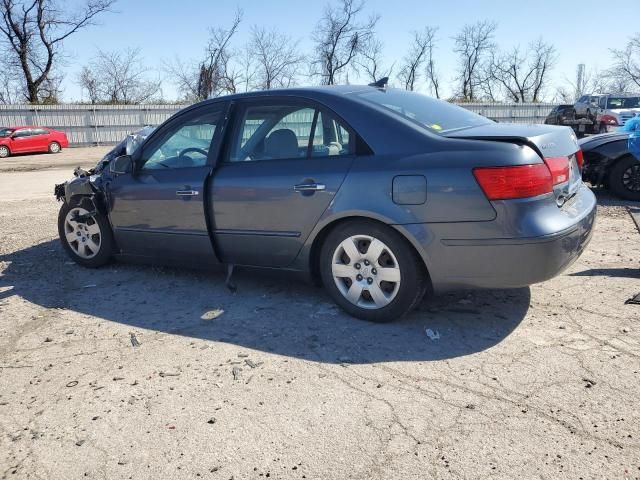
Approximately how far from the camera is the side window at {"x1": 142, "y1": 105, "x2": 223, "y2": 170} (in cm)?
445

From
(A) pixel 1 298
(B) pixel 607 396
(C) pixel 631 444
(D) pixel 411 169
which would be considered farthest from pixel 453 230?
(A) pixel 1 298

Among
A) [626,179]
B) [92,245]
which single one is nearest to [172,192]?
[92,245]

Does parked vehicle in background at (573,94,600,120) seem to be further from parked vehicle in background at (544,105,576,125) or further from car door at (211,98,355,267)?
car door at (211,98,355,267)

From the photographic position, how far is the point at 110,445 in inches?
100

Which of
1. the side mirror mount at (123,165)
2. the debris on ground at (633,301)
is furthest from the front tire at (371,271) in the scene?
the side mirror mount at (123,165)

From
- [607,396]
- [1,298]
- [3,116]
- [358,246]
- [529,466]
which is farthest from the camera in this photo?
[3,116]

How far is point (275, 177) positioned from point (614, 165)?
6.22 meters

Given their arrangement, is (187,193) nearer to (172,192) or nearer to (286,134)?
(172,192)

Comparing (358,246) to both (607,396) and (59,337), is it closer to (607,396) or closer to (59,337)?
(607,396)

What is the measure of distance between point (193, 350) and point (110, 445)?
1.00 meters

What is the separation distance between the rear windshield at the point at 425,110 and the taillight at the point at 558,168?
70 centimetres

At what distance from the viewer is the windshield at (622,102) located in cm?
1986

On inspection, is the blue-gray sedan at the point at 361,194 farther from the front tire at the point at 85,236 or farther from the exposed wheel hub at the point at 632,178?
the exposed wheel hub at the point at 632,178

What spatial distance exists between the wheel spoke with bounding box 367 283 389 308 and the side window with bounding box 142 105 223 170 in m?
1.74
